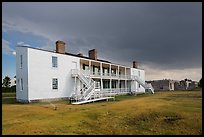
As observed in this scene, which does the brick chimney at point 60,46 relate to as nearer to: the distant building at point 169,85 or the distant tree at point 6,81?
the distant tree at point 6,81

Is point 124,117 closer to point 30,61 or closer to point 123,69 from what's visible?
point 30,61

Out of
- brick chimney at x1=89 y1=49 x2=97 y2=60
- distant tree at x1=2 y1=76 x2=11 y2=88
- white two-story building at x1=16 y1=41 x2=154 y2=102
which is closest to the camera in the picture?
white two-story building at x1=16 y1=41 x2=154 y2=102

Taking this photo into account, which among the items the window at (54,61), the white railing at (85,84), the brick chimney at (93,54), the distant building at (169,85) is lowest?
the distant building at (169,85)

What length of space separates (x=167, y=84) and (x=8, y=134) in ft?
222

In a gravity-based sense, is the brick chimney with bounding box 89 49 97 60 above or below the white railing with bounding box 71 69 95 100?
above

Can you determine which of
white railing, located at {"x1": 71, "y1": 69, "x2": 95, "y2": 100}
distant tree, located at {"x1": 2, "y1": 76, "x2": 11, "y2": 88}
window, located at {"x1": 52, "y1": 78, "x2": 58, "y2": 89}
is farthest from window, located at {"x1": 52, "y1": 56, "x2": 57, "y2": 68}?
distant tree, located at {"x1": 2, "y1": 76, "x2": 11, "y2": 88}

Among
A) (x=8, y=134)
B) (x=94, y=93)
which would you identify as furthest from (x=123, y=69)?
(x=8, y=134)

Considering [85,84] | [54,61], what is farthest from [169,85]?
[54,61]

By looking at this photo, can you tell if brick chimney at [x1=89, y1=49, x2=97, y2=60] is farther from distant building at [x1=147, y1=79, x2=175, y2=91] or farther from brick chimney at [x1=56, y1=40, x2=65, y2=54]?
distant building at [x1=147, y1=79, x2=175, y2=91]

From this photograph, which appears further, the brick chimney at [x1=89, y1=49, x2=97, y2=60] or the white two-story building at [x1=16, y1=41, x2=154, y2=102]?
the brick chimney at [x1=89, y1=49, x2=97, y2=60]

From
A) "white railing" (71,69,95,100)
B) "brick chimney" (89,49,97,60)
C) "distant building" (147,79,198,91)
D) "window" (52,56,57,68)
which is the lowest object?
"distant building" (147,79,198,91)

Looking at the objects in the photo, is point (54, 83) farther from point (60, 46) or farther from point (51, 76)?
point (60, 46)

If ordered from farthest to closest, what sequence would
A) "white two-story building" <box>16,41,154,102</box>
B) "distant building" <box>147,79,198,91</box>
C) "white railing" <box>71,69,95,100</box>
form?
"distant building" <box>147,79,198,91</box> < "white railing" <box>71,69,95,100</box> < "white two-story building" <box>16,41,154,102</box>

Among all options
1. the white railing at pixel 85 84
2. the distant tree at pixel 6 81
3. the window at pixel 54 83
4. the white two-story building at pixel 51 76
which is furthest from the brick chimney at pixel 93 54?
the distant tree at pixel 6 81
